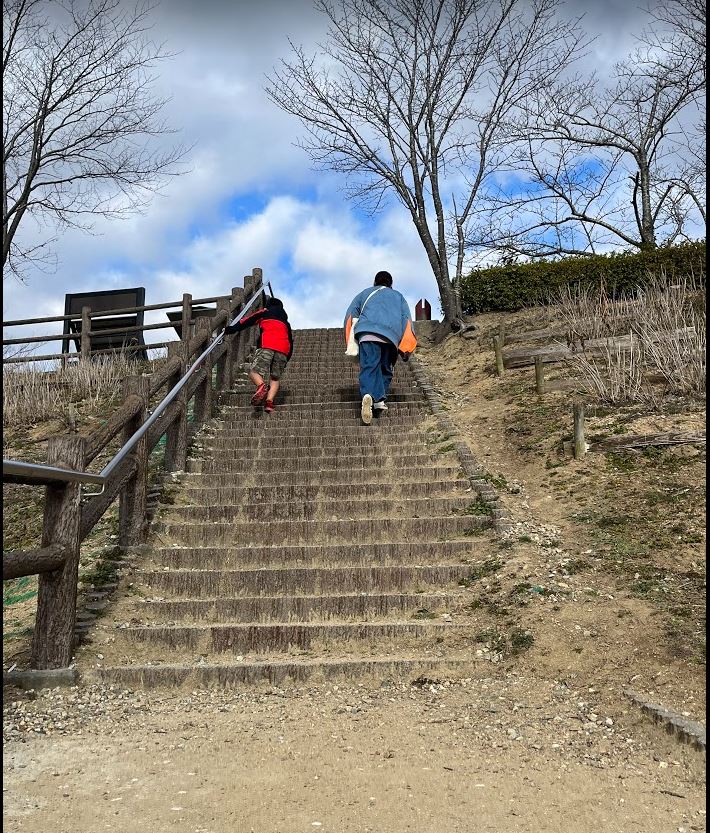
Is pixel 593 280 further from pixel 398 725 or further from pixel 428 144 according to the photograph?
pixel 398 725

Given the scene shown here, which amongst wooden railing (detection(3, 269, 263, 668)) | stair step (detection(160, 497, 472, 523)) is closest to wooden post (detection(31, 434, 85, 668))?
wooden railing (detection(3, 269, 263, 668))

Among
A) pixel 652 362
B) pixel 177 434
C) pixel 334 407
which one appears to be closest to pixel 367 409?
pixel 334 407

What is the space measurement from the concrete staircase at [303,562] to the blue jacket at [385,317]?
0.83 meters

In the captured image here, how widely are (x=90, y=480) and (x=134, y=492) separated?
190 centimetres

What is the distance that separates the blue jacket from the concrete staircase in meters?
0.83

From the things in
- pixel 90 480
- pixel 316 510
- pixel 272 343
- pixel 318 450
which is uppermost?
pixel 272 343

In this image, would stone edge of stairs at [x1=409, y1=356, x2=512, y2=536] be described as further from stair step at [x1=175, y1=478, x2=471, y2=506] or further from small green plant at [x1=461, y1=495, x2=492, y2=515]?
stair step at [x1=175, y1=478, x2=471, y2=506]

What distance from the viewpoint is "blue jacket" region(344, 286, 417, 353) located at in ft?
28.0

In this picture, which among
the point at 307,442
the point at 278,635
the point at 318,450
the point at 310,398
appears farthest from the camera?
the point at 310,398

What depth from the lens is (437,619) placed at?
491cm

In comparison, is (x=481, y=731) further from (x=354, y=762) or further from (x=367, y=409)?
(x=367, y=409)

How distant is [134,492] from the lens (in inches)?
234

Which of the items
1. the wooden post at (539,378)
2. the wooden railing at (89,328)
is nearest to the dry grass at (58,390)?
the wooden railing at (89,328)

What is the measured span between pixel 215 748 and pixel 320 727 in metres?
0.49
